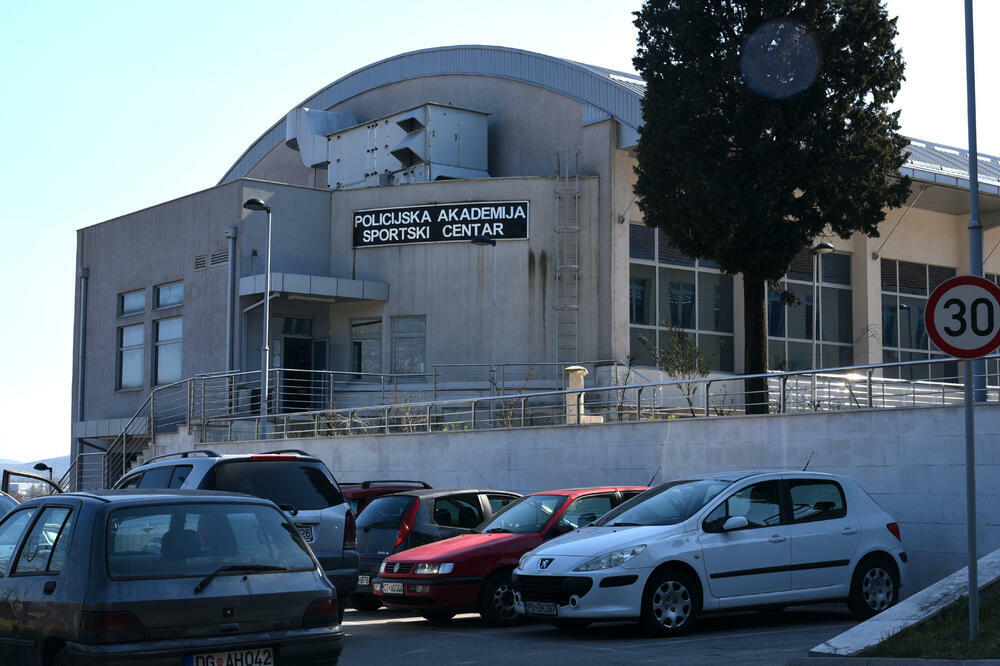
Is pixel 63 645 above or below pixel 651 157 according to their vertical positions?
below

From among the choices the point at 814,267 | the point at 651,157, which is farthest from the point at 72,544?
the point at 814,267

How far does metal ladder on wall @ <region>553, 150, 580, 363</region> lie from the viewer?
103 ft

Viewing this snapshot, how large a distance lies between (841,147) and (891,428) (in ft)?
24.0

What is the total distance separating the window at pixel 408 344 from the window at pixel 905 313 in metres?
14.5

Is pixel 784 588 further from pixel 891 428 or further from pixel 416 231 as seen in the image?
pixel 416 231

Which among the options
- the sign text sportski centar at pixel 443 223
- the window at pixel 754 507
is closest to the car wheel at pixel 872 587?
the window at pixel 754 507

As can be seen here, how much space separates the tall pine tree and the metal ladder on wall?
31.9 ft

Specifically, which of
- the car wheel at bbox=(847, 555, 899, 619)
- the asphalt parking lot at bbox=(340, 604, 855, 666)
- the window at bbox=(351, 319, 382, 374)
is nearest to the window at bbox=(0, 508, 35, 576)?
the asphalt parking lot at bbox=(340, 604, 855, 666)

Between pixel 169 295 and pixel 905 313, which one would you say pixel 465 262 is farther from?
pixel 905 313

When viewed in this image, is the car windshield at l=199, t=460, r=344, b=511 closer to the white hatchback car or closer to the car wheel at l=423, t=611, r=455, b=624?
the car wheel at l=423, t=611, r=455, b=624

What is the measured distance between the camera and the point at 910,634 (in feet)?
30.5

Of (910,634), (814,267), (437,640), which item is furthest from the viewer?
(814,267)

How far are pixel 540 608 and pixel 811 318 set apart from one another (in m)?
26.0

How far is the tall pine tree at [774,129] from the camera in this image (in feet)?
68.3
